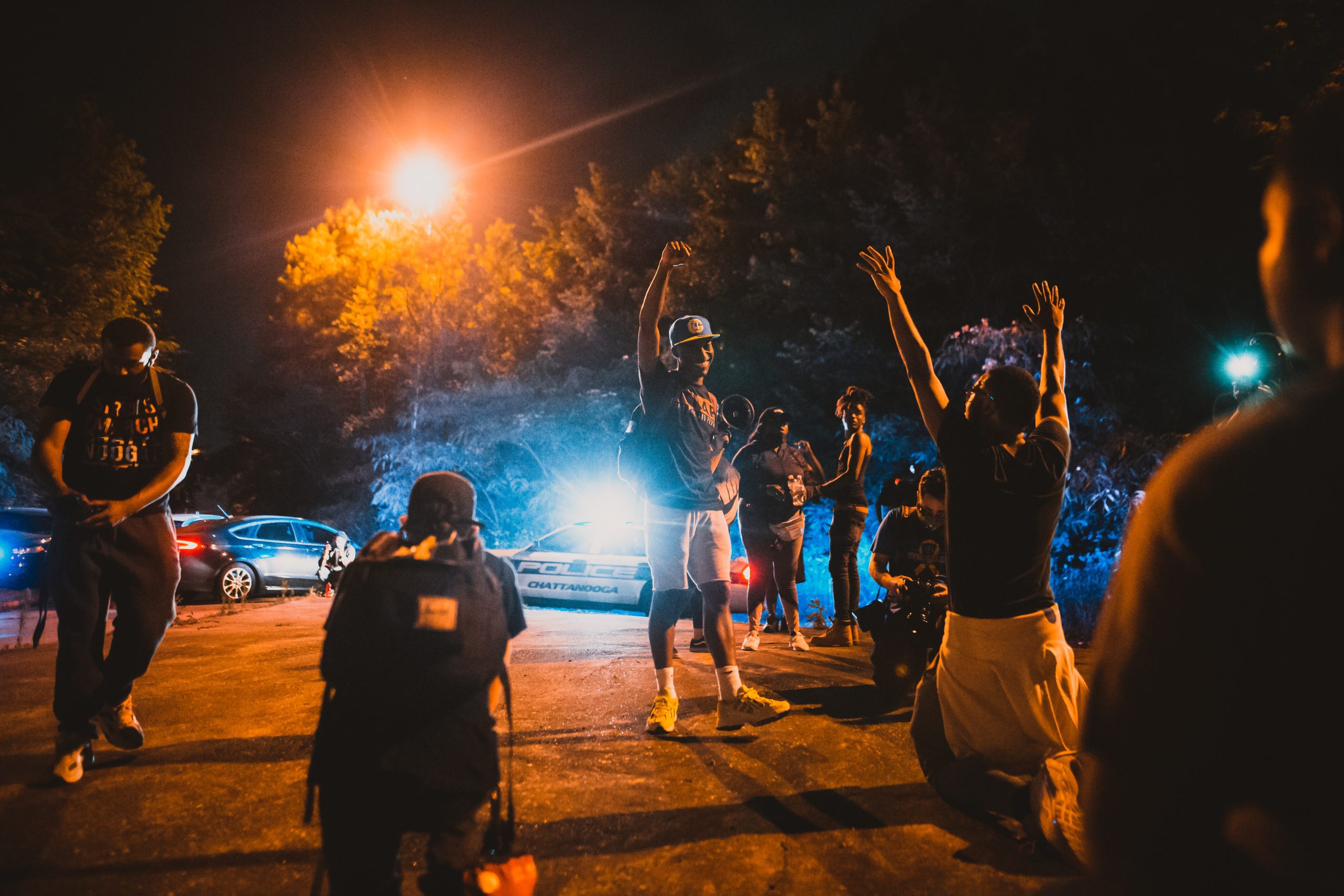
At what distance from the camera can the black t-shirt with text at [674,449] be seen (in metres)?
4.11

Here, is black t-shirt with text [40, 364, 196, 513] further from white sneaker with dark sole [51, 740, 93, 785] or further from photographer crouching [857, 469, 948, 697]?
photographer crouching [857, 469, 948, 697]

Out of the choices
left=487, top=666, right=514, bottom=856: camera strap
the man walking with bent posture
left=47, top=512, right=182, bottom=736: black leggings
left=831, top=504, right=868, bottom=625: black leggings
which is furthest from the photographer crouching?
left=47, top=512, right=182, bottom=736: black leggings

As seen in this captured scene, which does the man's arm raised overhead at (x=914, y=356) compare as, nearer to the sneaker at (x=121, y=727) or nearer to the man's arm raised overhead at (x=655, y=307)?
the man's arm raised overhead at (x=655, y=307)

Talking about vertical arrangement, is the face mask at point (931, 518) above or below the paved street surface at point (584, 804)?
above

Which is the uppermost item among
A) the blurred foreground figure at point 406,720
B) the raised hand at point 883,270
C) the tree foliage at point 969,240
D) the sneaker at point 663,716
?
the tree foliage at point 969,240

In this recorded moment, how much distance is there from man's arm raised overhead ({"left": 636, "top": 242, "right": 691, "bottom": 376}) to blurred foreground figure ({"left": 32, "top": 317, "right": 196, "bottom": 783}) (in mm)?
2324

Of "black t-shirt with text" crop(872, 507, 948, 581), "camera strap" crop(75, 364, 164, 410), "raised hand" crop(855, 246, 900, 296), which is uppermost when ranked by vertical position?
"raised hand" crop(855, 246, 900, 296)

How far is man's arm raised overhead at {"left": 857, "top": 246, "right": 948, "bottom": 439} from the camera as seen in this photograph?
9.96ft

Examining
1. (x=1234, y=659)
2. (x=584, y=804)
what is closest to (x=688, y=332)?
(x=584, y=804)

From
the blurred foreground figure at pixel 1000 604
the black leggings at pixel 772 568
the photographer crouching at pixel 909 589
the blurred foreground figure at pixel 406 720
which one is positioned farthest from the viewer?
the black leggings at pixel 772 568

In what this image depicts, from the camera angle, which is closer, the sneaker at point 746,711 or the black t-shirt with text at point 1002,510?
the black t-shirt with text at point 1002,510

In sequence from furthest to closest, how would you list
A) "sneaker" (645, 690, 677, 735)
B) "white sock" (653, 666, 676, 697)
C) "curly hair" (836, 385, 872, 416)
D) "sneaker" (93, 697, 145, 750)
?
1. "curly hair" (836, 385, 872, 416)
2. "white sock" (653, 666, 676, 697)
3. "sneaker" (645, 690, 677, 735)
4. "sneaker" (93, 697, 145, 750)

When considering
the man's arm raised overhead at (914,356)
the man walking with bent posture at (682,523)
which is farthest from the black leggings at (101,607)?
the man's arm raised overhead at (914,356)

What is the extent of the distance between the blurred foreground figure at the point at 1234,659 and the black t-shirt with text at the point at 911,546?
4049mm
